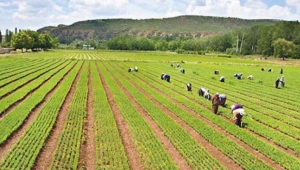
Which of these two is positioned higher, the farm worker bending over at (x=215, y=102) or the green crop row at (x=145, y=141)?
the farm worker bending over at (x=215, y=102)

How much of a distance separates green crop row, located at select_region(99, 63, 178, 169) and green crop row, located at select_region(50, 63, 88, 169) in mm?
3011

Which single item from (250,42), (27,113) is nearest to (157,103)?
(27,113)

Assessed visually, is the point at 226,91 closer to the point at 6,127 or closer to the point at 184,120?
the point at 184,120

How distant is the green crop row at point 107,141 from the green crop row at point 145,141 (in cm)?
91

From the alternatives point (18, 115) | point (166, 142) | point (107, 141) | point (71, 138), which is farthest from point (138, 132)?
point (18, 115)

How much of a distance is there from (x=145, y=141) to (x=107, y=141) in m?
2.09

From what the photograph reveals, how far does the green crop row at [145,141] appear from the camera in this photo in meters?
14.9

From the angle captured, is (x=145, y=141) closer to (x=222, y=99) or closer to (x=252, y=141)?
(x=252, y=141)

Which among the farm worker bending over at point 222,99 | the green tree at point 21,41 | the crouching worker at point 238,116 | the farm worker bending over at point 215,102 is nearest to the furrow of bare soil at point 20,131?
the farm worker bending over at point 215,102

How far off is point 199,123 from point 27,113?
39.1 ft

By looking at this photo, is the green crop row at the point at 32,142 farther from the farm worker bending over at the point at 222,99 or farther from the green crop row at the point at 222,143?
the farm worker bending over at the point at 222,99

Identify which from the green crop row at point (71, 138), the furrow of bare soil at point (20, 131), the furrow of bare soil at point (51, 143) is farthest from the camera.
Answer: the furrow of bare soil at point (20, 131)

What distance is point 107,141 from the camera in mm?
17578

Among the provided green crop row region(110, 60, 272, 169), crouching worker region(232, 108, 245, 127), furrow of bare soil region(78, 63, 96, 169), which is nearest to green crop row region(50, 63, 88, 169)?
furrow of bare soil region(78, 63, 96, 169)
